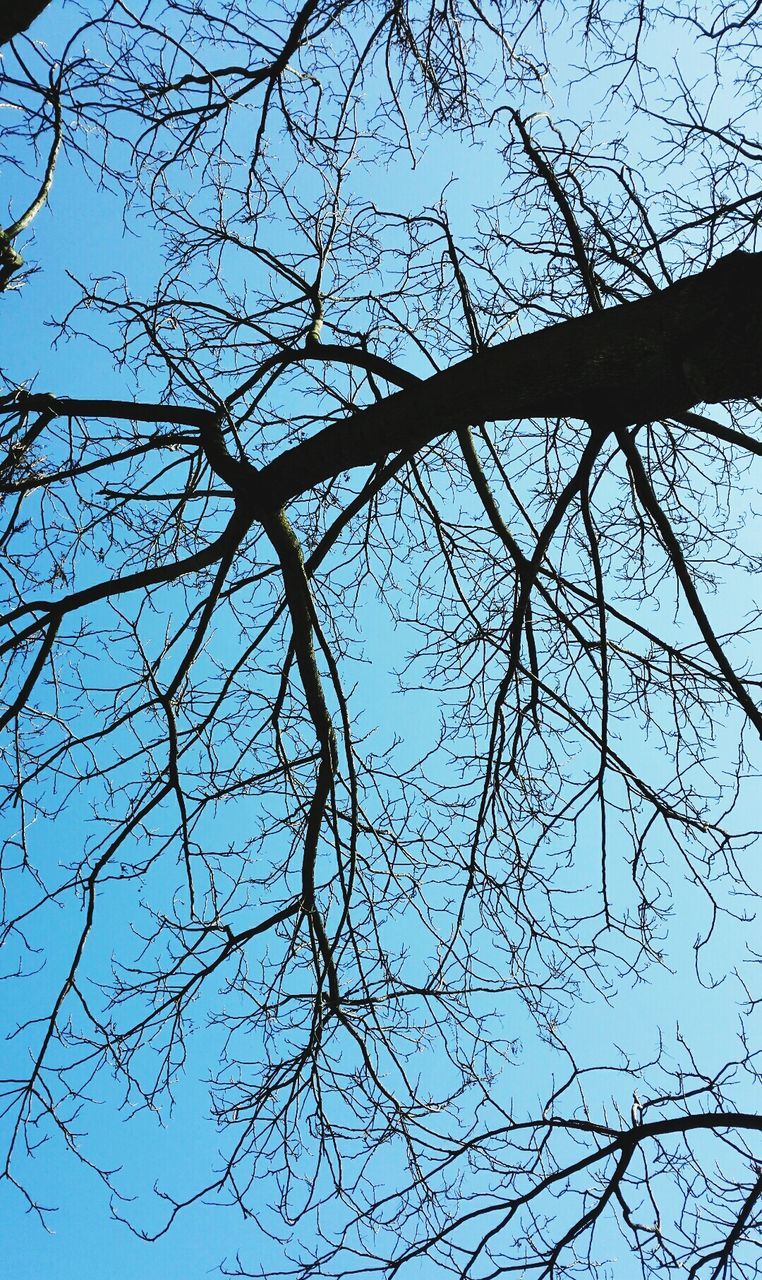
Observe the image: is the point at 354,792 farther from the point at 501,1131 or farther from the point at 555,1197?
the point at 555,1197

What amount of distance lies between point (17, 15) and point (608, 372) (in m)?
2.17

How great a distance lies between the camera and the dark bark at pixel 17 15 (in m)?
2.77

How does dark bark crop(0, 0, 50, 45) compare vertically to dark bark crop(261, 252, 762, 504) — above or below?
above

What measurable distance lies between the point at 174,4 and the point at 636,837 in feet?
11.7

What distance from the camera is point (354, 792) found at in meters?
3.86

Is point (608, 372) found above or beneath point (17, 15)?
beneath

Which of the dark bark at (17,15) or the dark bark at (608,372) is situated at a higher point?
the dark bark at (17,15)

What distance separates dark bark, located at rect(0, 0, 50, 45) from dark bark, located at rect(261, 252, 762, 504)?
62.1 inches

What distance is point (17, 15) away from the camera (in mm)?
2799

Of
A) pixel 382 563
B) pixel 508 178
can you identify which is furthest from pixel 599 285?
pixel 382 563

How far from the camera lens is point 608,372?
2.85 metres

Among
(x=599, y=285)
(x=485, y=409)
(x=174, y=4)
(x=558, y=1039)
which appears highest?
(x=174, y=4)

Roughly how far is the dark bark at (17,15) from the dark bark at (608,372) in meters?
1.58

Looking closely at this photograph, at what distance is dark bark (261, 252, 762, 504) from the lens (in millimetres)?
2672
